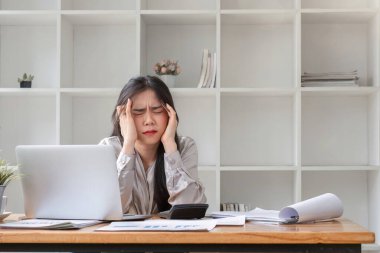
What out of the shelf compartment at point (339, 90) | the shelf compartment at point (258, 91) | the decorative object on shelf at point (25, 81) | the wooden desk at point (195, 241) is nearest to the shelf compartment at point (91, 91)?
the decorative object on shelf at point (25, 81)

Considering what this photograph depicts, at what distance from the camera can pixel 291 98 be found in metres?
4.21

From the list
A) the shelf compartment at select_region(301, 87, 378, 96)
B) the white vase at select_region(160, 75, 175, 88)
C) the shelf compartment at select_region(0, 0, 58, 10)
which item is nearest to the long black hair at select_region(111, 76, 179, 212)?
the white vase at select_region(160, 75, 175, 88)

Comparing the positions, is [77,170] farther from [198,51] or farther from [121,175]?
[198,51]

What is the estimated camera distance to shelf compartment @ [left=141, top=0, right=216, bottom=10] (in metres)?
4.24

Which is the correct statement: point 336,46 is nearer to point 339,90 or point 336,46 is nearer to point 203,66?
point 339,90

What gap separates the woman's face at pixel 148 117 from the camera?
2.87m

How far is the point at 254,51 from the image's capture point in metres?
4.23

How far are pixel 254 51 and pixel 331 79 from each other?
21.2 inches

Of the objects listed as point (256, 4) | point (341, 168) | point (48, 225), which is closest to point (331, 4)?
point (256, 4)

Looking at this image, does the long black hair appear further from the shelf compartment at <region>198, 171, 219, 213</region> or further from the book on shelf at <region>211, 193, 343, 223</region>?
the shelf compartment at <region>198, 171, 219, 213</region>

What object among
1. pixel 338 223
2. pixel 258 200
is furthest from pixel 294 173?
pixel 338 223

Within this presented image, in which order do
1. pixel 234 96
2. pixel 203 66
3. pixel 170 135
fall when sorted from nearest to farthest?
pixel 170 135
pixel 203 66
pixel 234 96

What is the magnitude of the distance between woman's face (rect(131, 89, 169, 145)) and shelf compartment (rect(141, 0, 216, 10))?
145 cm

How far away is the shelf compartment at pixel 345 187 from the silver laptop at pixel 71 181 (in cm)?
234
